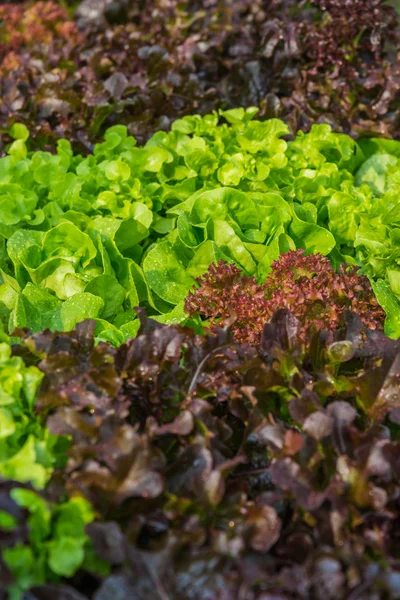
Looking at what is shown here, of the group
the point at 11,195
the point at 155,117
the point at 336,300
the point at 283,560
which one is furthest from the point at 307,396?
the point at 155,117

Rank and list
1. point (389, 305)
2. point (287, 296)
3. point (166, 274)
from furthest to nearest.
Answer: point (166, 274), point (389, 305), point (287, 296)

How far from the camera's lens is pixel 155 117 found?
11.6ft

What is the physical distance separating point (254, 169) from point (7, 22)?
302 cm

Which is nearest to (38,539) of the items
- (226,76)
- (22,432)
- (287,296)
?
(22,432)

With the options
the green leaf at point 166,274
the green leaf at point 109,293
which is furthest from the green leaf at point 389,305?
the green leaf at point 109,293

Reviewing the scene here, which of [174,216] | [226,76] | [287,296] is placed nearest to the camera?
[287,296]

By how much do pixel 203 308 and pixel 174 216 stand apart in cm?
77

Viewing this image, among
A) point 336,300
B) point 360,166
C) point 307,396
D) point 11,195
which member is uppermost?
point 11,195

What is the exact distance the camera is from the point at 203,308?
2.25 metres

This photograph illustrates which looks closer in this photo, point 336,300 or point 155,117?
point 336,300

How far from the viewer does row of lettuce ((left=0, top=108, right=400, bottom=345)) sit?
2410 millimetres

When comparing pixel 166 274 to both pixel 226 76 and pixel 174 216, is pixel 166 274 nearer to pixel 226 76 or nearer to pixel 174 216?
pixel 174 216

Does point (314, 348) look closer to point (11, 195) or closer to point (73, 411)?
point (73, 411)

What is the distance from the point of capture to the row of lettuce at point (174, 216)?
7.91 ft
